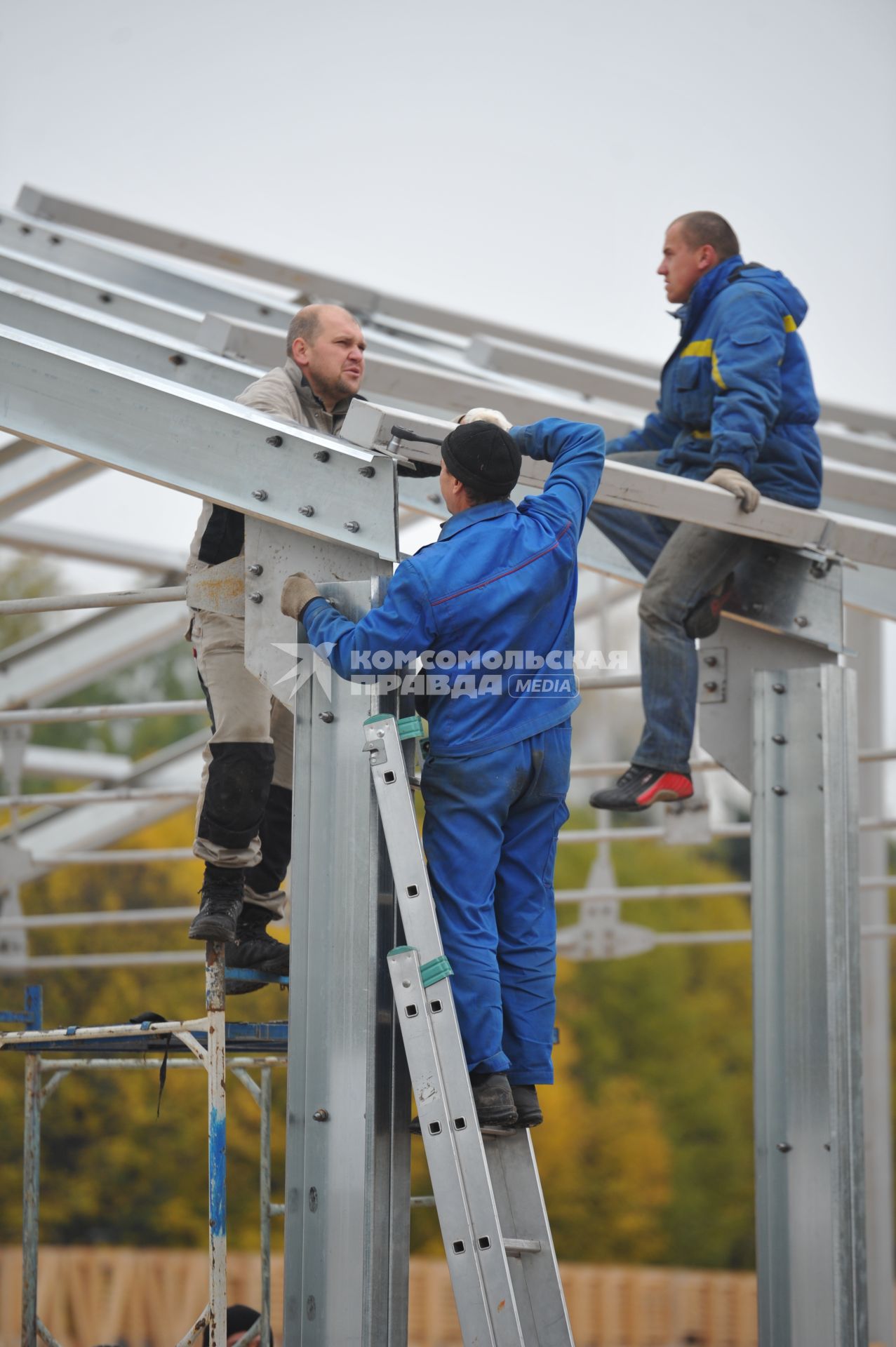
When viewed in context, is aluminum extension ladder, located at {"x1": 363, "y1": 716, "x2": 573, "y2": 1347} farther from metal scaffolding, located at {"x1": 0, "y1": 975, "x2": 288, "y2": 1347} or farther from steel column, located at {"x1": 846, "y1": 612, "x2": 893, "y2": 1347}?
steel column, located at {"x1": 846, "y1": 612, "x2": 893, "y2": 1347}

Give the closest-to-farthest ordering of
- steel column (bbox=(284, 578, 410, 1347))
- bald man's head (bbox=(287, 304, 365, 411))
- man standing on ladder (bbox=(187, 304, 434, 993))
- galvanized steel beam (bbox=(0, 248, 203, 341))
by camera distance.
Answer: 1. steel column (bbox=(284, 578, 410, 1347))
2. man standing on ladder (bbox=(187, 304, 434, 993))
3. bald man's head (bbox=(287, 304, 365, 411))
4. galvanized steel beam (bbox=(0, 248, 203, 341))

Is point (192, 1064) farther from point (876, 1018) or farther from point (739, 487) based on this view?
point (876, 1018)

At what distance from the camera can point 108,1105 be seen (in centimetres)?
2092

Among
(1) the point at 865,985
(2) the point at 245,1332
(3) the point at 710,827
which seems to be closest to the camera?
(2) the point at 245,1332

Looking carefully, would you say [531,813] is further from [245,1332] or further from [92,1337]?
[92,1337]

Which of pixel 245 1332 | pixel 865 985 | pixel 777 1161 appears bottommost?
pixel 245 1332

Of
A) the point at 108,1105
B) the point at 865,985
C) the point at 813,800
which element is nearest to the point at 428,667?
the point at 813,800

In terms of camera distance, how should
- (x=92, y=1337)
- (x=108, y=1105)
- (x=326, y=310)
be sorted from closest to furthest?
(x=326, y=310) < (x=92, y=1337) < (x=108, y=1105)

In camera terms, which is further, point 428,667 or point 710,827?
point 710,827

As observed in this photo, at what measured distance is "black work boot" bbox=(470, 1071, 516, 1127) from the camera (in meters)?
3.39

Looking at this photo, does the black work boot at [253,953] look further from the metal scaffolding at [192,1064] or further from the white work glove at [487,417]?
the white work glove at [487,417]

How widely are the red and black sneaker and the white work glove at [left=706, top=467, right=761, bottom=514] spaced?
2.79ft

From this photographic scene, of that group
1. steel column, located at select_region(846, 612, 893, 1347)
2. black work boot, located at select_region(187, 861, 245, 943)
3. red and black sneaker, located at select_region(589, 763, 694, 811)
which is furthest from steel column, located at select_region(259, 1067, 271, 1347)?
steel column, located at select_region(846, 612, 893, 1347)

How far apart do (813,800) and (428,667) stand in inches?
55.7
